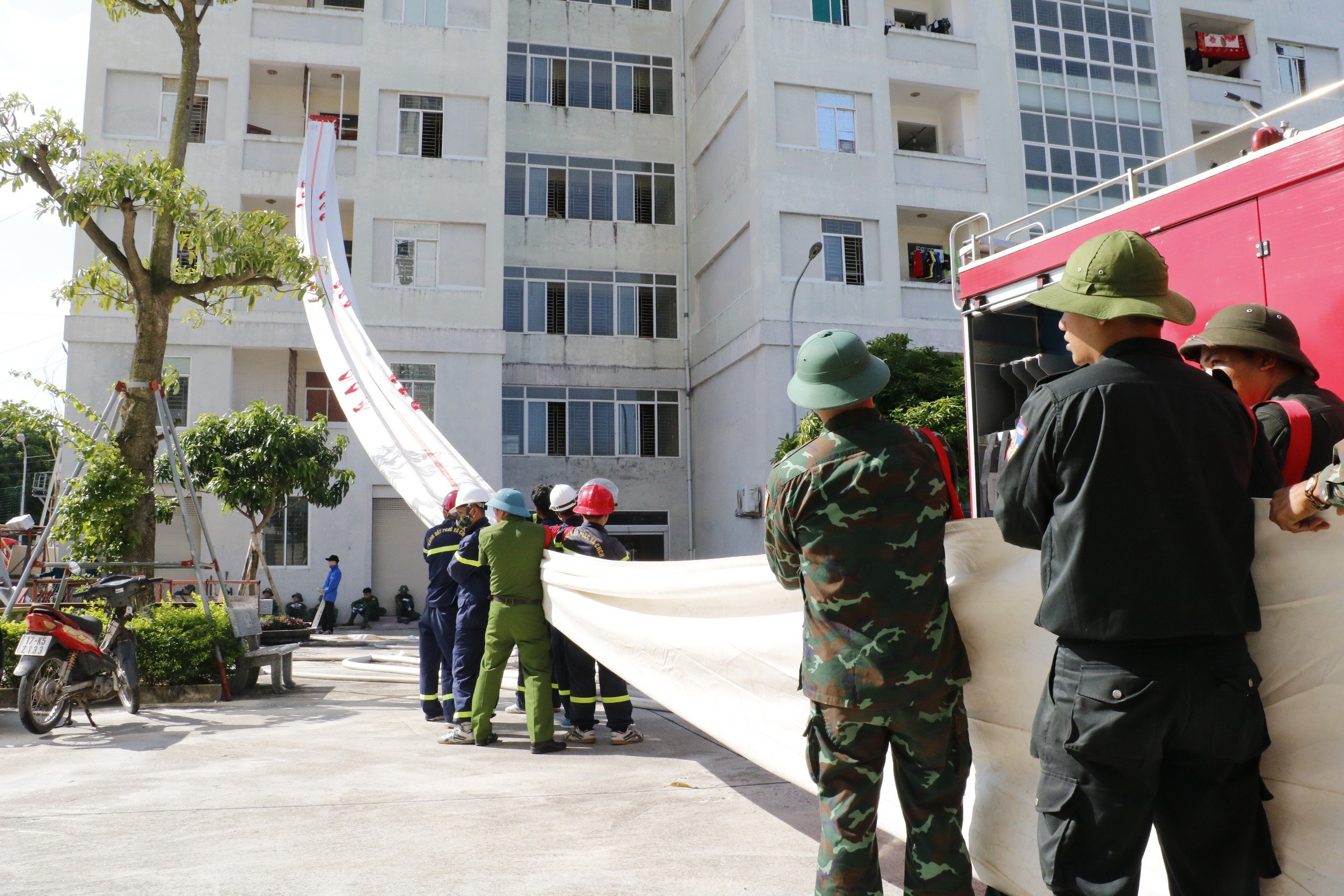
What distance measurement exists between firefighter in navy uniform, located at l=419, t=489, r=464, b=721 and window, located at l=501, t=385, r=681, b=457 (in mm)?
17206

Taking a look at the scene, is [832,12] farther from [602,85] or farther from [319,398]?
[319,398]

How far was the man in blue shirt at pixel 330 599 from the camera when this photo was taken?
19641 millimetres

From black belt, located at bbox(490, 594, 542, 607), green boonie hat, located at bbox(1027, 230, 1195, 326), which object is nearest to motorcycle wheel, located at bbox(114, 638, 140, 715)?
black belt, located at bbox(490, 594, 542, 607)

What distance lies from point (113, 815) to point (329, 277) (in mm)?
7382

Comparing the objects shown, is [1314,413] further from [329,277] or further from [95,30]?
[95,30]

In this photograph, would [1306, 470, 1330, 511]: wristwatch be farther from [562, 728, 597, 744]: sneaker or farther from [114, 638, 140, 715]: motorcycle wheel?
[114, 638, 140, 715]: motorcycle wheel

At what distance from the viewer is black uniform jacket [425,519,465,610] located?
7750 millimetres

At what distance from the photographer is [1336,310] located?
165 inches

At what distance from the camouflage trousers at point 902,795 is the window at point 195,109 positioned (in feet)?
76.0

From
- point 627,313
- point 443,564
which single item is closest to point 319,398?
point 627,313

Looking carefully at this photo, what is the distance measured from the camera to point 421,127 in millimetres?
23141

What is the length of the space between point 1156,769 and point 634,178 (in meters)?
25.8

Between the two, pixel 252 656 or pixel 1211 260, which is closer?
pixel 1211 260

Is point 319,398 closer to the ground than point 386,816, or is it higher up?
higher up
